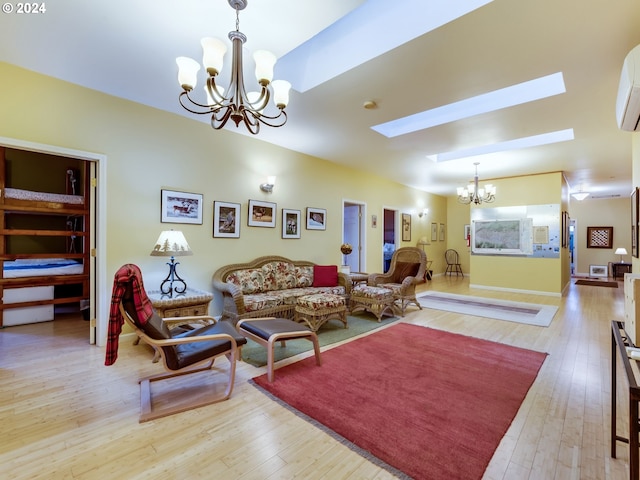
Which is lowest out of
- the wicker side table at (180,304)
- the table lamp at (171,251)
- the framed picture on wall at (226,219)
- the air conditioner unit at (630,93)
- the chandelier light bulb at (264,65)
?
the wicker side table at (180,304)

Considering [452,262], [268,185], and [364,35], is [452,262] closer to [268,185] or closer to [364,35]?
[268,185]

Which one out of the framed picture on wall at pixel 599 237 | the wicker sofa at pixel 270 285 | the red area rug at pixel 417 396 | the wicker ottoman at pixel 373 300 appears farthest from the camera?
the framed picture on wall at pixel 599 237

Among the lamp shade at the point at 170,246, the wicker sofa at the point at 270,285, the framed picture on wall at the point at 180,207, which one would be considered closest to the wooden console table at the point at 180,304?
the wicker sofa at the point at 270,285

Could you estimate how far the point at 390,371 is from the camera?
2.82 m

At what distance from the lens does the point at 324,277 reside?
16.5 feet

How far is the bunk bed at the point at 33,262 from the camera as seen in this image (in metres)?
3.92

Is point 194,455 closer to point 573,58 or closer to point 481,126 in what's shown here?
point 573,58

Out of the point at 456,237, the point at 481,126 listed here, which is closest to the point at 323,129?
the point at 481,126

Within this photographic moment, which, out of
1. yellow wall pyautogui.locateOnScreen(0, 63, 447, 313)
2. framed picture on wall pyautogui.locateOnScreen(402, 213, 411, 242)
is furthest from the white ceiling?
framed picture on wall pyautogui.locateOnScreen(402, 213, 411, 242)

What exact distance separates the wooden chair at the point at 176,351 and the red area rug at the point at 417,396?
0.45 meters

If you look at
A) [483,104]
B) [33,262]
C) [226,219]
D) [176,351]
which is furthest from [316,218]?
[33,262]

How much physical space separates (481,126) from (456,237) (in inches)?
281

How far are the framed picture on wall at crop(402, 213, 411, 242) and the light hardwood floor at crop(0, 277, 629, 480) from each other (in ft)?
18.1

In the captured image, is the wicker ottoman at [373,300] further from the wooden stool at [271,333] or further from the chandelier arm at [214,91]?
the chandelier arm at [214,91]
